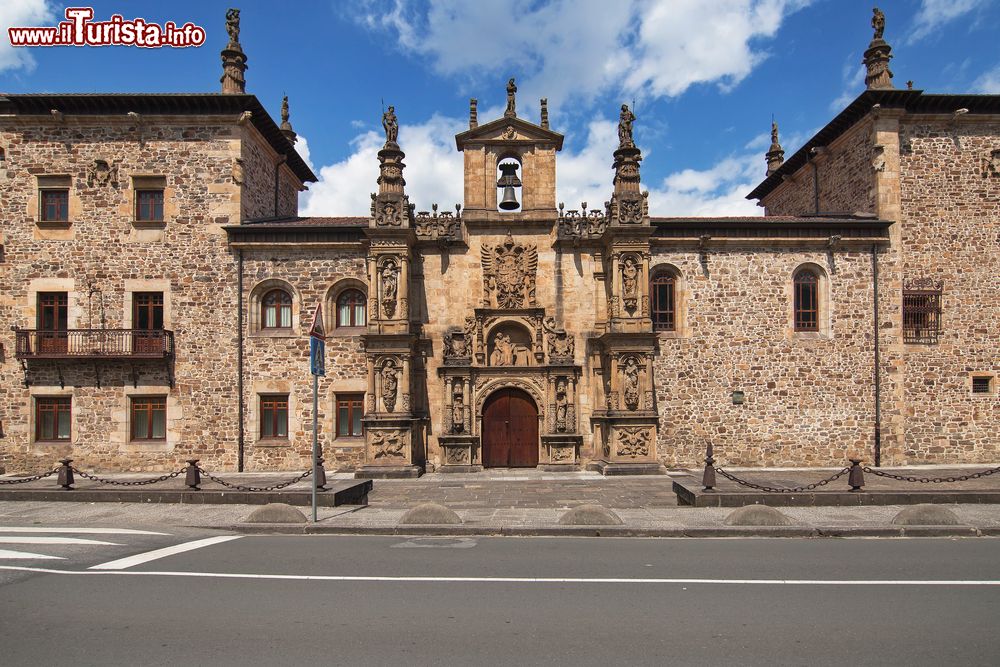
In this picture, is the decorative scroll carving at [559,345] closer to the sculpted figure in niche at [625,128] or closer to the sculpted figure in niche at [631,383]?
the sculpted figure in niche at [631,383]

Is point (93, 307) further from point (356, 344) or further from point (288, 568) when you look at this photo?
point (288, 568)

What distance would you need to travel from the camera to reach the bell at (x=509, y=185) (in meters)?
22.8

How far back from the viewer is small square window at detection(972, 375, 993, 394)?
73.6 feet

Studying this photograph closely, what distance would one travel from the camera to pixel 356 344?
22.4m

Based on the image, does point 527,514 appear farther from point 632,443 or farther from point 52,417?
point 52,417

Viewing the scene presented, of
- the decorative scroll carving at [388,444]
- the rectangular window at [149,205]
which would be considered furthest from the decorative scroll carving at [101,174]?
the decorative scroll carving at [388,444]

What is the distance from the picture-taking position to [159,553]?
974cm


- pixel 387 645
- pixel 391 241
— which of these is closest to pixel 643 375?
pixel 391 241

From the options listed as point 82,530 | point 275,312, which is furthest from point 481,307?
point 82,530

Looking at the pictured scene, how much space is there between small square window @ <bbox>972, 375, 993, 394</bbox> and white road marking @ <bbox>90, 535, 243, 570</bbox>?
23.3m

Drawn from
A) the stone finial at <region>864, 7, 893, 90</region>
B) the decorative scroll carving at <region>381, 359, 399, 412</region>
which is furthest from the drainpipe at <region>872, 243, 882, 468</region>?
the decorative scroll carving at <region>381, 359, 399, 412</region>

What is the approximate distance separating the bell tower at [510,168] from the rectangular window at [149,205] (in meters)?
10.3

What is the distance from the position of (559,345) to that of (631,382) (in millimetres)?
2686

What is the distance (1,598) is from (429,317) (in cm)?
1595
